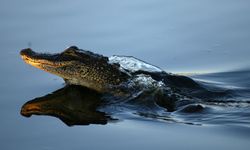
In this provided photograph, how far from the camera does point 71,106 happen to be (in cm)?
874

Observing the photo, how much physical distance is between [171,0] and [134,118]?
19.7 feet

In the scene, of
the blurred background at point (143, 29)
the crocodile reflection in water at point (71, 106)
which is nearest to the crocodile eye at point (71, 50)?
the crocodile reflection in water at point (71, 106)

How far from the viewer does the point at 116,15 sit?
41.0ft

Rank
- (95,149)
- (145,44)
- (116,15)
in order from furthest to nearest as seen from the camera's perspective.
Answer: (116,15) < (145,44) < (95,149)

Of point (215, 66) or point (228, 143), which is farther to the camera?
point (215, 66)

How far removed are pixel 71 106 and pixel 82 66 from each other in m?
1.10

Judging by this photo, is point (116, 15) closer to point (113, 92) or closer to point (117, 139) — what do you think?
point (113, 92)

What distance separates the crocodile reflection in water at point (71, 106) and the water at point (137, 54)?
16 centimetres

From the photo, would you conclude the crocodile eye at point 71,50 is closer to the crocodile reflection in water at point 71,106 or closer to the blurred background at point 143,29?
the crocodile reflection in water at point 71,106

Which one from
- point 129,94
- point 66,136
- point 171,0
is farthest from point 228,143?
point 171,0

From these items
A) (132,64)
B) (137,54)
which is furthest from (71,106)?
(137,54)

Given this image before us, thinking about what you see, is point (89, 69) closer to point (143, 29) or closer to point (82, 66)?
point (82, 66)

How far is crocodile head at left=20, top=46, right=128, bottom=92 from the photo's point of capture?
962 cm

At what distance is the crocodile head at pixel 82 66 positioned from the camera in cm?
962
